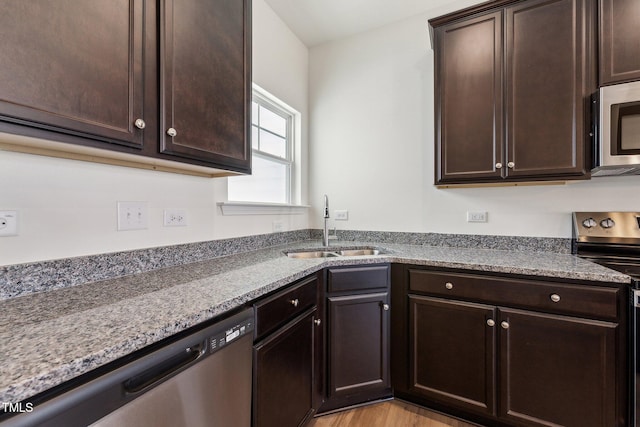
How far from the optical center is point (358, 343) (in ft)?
5.70

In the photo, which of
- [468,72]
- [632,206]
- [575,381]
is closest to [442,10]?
[468,72]

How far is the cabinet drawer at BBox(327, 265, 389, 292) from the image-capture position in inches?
66.2

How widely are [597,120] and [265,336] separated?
2035mm

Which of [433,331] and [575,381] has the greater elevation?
[433,331]

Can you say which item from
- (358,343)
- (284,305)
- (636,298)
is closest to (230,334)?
(284,305)

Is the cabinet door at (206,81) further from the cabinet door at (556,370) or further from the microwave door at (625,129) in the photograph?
the microwave door at (625,129)

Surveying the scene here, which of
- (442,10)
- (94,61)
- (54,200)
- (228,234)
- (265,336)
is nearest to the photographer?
(94,61)

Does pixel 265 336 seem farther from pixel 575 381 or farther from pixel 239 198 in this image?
pixel 575 381

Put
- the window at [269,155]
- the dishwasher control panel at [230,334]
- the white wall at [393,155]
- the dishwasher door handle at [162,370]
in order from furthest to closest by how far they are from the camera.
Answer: the window at [269,155]
the white wall at [393,155]
the dishwasher control panel at [230,334]
the dishwasher door handle at [162,370]

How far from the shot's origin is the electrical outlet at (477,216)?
6.93 ft

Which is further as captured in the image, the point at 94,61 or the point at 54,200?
the point at 54,200

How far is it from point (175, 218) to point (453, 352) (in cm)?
172

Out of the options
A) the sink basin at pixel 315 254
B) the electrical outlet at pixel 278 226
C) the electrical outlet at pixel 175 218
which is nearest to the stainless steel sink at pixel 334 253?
the sink basin at pixel 315 254

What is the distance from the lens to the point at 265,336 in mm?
1171
